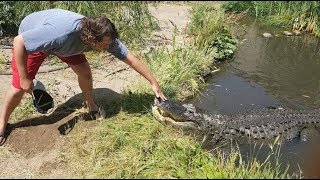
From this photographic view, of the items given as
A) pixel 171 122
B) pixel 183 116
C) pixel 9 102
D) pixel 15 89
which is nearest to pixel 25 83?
pixel 15 89

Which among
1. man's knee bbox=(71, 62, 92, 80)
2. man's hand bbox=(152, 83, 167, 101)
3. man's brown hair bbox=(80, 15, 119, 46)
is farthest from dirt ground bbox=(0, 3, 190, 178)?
man's brown hair bbox=(80, 15, 119, 46)

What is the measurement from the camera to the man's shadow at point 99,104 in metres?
4.66

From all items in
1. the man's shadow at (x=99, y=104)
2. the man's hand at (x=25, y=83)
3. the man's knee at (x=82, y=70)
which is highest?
the man's hand at (x=25, y=83)

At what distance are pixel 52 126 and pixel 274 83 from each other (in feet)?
13.0

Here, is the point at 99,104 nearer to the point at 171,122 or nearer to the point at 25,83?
the point at 171,122

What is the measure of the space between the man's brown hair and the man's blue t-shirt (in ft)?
0.37

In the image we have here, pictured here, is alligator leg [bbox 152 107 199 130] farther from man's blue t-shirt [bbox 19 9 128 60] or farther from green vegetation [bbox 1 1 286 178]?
man's blue t-shirt [bbox 19 9 128 60]

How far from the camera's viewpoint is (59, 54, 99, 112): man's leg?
4441mm

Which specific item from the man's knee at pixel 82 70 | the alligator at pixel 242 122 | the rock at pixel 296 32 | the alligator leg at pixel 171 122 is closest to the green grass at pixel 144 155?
the alligator leg at pixel 171 122

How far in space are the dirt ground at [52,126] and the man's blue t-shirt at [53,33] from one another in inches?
37.4

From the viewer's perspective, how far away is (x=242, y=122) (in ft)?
17.3

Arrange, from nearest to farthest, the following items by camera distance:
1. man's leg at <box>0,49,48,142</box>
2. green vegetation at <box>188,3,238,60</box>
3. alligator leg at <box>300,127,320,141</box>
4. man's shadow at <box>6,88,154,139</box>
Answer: man's leg at <box>0,49,48,142</box> → man's shadow at <box>6,88,154,139</box> → alligator leg at <box>300,127,320,141</box> → green vegetation at <box>188,3,238,60</box>

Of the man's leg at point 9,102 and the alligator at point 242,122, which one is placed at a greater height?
the man's leg at point 9,102

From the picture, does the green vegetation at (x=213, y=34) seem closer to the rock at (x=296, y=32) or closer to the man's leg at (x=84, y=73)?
the rock at (x=296, y=32)
